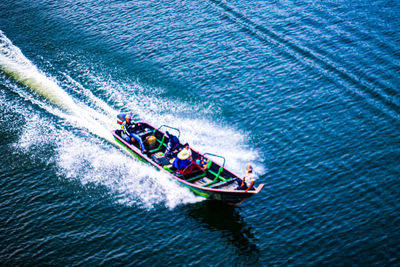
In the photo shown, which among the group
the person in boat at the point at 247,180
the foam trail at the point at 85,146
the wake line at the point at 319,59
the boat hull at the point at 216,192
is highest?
the wake line at the point at 319,59

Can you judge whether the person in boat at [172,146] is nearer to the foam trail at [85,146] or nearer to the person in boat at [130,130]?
the foam trail at [85,146]

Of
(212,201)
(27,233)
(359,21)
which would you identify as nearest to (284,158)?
(212,201)

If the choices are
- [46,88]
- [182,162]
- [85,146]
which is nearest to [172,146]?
[182,162]

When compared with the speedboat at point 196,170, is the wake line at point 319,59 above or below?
above

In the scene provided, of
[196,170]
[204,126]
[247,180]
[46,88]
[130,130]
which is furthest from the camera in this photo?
[46,88]

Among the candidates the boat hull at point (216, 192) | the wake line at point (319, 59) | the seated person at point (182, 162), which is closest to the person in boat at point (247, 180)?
the boat hull at point (216, 192)

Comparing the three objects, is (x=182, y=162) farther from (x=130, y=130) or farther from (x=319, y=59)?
(x=319, y=59)

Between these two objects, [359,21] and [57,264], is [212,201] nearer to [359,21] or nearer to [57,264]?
[57,264]

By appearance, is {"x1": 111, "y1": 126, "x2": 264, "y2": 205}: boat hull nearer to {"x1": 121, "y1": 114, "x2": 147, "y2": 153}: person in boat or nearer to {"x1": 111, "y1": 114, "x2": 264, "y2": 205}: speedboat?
{"x1": 111, "y1": 114, "x2": 264, "y2": 205}: speedboat
